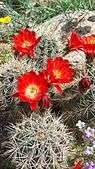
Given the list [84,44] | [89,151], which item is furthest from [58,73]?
[89,151]

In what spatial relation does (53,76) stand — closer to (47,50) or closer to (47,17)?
(47,50)

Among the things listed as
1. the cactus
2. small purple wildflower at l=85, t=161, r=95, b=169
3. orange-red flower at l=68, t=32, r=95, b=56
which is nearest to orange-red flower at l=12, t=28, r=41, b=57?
orange-red flower at l=68, t=32, r=95, b=56

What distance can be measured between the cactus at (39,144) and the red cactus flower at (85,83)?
0.96 feet

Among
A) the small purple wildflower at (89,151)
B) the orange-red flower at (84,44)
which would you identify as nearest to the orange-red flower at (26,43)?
the orange-red flower at (84,44)

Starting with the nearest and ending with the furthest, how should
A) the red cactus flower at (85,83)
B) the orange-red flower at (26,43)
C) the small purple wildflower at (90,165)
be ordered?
the small purple wildflower at (90,165)
the red cactus flower at (85,83)
the orange-red flower at (26,43)

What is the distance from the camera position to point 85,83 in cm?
386

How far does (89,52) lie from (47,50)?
0.52m

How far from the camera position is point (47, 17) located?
6.58 metres

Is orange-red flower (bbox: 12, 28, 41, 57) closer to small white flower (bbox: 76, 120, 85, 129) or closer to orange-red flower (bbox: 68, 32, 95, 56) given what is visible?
orange-red flower (bbox: 68, 32, 95, 56)

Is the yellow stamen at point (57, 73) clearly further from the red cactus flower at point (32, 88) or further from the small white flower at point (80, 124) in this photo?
the small white flower at point (80, 124)

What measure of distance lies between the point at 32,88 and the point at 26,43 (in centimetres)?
53

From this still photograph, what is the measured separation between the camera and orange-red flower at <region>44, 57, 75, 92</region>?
3.78 meters

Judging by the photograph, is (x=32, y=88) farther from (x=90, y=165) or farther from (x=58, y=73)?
(x=90, y=165)

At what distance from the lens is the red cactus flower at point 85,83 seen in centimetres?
385
